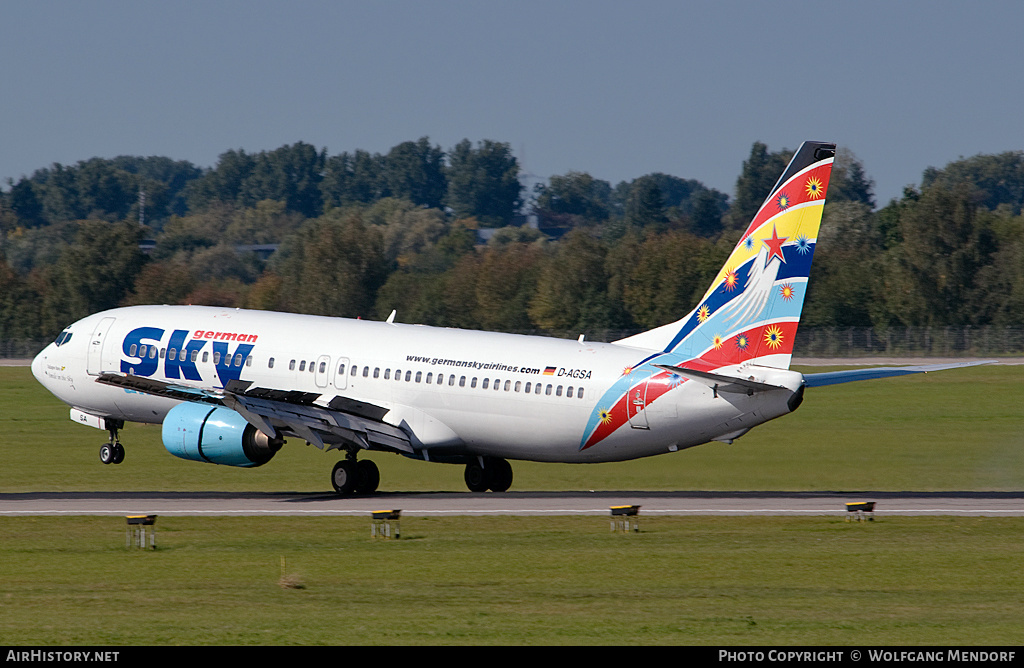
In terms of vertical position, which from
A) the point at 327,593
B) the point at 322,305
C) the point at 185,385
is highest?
the point at 322,305

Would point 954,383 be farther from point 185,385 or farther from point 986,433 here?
point 185,385

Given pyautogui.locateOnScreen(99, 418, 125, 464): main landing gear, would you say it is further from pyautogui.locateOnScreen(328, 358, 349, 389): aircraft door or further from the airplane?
pyautogui.locateOnScreen(328, 358, 349, 389): aircraft door

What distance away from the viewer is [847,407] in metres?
79.8

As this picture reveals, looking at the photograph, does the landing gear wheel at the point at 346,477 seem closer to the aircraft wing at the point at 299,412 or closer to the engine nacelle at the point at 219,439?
the aircraft wing at the point at 299,412

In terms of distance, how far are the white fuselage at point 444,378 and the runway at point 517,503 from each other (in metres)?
1.82

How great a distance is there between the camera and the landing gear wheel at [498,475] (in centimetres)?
4647

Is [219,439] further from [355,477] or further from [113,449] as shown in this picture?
[113,449]

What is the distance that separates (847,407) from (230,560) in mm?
53701

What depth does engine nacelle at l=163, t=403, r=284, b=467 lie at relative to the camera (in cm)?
4347

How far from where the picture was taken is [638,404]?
41.8m

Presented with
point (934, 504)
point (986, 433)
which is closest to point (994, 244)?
point (986, 433)

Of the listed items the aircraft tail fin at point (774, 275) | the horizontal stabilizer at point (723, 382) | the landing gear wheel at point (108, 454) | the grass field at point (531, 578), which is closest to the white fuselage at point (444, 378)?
the horizontal stabilizer at point (723, 382)

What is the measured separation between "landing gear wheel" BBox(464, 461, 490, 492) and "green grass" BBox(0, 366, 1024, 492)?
93cm

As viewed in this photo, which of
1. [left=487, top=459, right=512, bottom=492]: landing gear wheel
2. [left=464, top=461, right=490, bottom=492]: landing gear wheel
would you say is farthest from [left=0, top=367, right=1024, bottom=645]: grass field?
[left=487, top=459, right=512, bottom=492]: landing gear wheel
